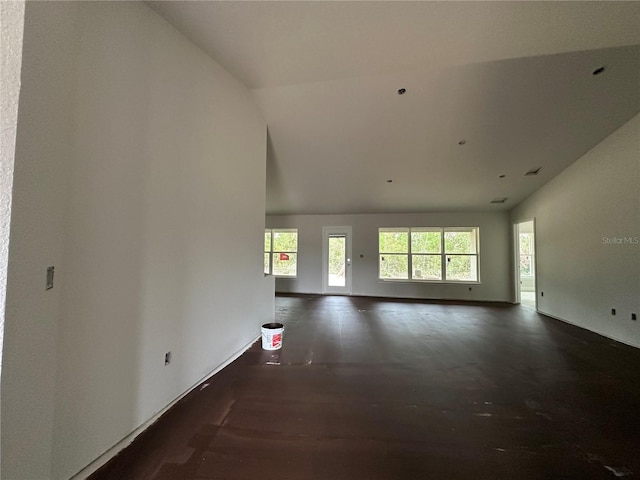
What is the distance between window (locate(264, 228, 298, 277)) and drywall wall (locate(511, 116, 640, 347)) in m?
5.97

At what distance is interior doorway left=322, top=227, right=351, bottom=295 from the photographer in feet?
22.6

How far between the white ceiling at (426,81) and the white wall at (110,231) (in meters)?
0.70

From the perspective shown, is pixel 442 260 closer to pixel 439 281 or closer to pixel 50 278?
pixel 439 281

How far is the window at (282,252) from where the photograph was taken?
7.21 metres

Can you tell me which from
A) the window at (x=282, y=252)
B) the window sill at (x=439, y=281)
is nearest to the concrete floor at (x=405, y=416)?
the window sill at (x=439, y=281)

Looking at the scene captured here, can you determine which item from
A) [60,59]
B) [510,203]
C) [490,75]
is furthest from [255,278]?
[510,203]

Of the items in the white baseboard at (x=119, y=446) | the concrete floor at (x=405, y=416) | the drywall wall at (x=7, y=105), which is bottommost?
the concrete floor at (x=405, y=416)

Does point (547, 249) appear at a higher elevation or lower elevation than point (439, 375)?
higher

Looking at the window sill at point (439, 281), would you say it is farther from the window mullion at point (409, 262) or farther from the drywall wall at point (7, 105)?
the drywall wall at point (7, 105)

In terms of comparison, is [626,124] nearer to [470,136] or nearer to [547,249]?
[470,136]

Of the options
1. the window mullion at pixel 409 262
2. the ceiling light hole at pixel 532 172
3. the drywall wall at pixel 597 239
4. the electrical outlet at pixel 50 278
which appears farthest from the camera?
the window mullion at pixel 409 262

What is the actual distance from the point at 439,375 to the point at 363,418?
1.12 m

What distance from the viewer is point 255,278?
127 inches

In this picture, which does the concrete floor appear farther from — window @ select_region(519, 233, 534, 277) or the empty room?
window @ select_region(519, 233, 534, 277)
